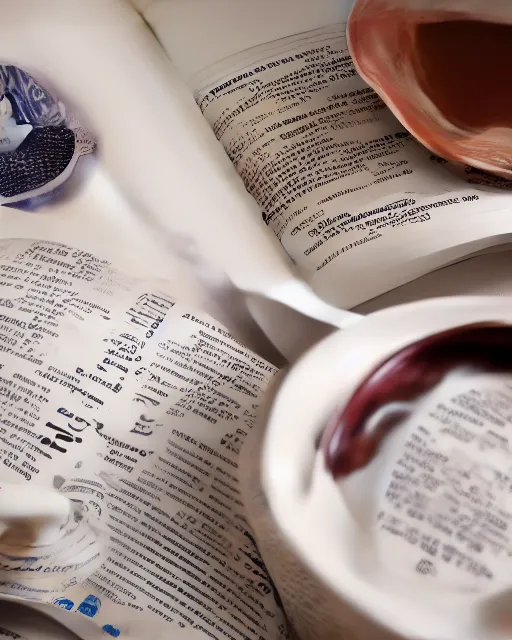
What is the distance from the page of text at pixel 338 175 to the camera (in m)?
0.29

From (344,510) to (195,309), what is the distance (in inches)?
4.9

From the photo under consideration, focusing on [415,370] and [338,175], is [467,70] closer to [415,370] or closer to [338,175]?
[338,175]

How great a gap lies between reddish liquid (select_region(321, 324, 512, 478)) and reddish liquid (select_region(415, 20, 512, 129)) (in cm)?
16

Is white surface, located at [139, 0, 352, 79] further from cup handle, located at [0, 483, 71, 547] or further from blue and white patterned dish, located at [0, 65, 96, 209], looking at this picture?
cup handle, located at [0, 483, 71, 547]

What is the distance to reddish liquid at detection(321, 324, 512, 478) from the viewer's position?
0.21 m

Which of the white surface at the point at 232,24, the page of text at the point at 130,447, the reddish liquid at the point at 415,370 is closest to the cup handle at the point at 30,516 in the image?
the page of text at the point at 130,447

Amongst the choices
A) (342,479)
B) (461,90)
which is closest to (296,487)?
(342,479)

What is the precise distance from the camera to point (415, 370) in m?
0.22

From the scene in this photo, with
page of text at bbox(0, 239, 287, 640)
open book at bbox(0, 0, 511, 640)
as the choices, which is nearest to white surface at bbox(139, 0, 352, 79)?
open book at bbox(0, 0, 511, 640)

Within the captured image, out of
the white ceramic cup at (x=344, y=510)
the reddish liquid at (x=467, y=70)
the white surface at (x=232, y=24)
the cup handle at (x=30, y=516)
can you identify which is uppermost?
the white surface at (x=232, y=24)

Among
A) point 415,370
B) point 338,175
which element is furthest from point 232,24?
point 415,370

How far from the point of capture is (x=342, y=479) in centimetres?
20

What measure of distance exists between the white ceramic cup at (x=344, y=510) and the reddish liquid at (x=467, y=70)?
155 millimetres

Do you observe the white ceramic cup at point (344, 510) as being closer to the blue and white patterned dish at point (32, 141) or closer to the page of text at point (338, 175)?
the page of text at point (338, 175)
